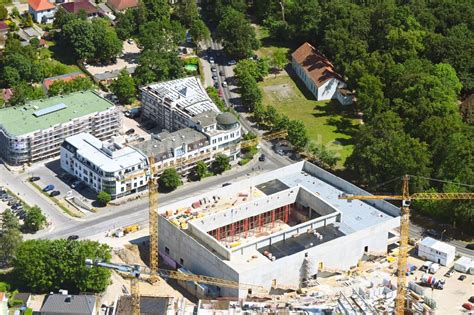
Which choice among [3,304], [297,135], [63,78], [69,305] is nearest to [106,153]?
[297,135]

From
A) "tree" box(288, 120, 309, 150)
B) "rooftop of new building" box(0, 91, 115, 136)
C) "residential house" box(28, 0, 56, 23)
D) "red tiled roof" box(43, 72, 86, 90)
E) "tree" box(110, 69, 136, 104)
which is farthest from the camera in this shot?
"residential house" box(28, 0, 56, 23)

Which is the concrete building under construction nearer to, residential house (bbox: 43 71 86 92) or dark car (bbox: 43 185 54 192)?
dark car (bbox: 43 185 54 192)

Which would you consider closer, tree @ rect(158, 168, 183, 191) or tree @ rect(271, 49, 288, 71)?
tree @ rect(158, 168, 183, 191)

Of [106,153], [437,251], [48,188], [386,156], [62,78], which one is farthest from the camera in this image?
[62,78]

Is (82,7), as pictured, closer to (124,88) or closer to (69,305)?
(124,88)

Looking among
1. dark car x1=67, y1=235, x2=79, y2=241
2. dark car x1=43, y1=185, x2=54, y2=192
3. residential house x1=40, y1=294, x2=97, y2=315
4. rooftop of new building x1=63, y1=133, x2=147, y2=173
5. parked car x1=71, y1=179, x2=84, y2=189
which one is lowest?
dark car x1=67, y1=235, x2=79, y2=241

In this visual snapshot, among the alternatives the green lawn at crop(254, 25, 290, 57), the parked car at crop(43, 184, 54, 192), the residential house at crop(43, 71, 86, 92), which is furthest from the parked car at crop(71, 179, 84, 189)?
the green lawn at crop(254, 25, 290, 57)

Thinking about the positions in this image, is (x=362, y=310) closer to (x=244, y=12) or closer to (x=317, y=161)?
(x=317, y=161)
